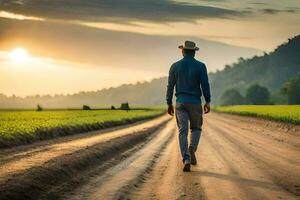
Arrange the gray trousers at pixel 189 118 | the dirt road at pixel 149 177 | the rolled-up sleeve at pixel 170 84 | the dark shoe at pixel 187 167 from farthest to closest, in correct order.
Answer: the rolled-up sleeve at pixel 170 84
the gray trousers at pixel 189 118
the dark shoe at pixel 187 167
the dirt road at pixel 149 177

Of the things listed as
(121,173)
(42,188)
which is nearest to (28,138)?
(121,173)

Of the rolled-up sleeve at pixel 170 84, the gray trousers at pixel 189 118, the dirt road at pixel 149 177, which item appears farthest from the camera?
the rolled-up sleeve at pixel 170 84

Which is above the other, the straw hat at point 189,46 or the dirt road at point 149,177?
the straw hat at point 189,46

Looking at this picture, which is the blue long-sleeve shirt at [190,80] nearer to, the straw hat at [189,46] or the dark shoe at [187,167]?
the straw hat at [189,46]

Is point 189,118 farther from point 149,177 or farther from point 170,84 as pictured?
point 149,177

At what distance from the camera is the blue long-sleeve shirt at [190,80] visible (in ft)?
41.4

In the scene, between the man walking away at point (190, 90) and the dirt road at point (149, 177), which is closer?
the dirt road at point (149, 177)

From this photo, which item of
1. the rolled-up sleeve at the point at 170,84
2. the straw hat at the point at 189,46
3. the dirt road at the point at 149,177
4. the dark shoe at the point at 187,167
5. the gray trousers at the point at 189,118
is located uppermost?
the straw hat at the point at 189,46

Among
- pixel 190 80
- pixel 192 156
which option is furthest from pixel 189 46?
pixel 192 156

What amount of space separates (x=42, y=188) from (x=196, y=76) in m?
4.79

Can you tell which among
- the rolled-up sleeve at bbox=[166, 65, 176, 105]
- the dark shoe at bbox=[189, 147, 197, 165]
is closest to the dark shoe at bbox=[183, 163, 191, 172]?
the dark shoe at bbox=[189, 147, 197, 165]

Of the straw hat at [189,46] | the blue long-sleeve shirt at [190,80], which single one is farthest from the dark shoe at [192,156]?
the straw hat at [189,46]

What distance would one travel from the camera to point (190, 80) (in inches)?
499

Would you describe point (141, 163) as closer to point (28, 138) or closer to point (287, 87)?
point (28, 138)
